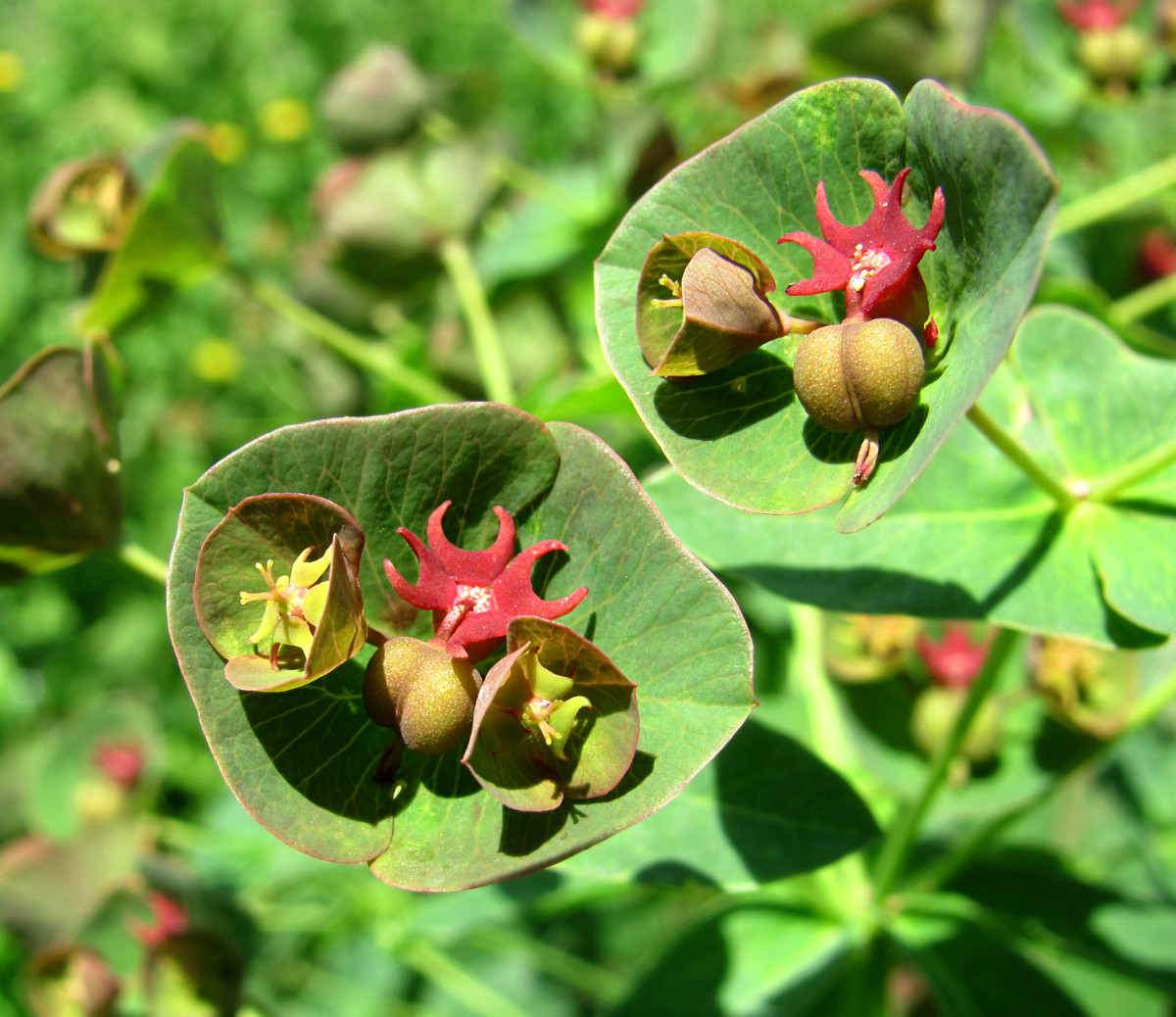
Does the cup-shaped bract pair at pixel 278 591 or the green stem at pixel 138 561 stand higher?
the cup-shaped bract pair at pixel 278 591

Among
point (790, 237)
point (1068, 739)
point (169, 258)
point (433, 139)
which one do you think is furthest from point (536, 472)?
point (433, 139)

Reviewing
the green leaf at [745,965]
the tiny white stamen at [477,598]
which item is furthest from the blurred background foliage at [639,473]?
the tiny white stamen at [477,598]

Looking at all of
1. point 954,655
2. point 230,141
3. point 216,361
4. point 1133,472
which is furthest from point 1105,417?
point 230,141

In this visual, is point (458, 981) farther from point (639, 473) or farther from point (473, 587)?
point (473, 587)

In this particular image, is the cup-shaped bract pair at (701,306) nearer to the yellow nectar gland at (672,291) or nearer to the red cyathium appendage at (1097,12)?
the yellow nectar gland at (672,291)

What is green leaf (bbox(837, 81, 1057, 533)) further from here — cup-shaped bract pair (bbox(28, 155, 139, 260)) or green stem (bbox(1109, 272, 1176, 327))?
cup-shaped bract pair (bbox(28, 155, 139, 260))

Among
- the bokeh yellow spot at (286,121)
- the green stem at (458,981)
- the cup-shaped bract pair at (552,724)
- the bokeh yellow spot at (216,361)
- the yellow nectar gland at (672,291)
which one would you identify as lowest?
the green stem at (458,981)
